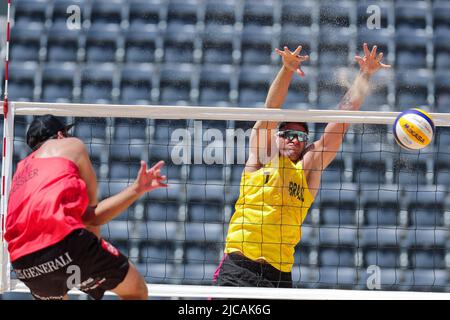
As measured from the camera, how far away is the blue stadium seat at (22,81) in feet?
22.8

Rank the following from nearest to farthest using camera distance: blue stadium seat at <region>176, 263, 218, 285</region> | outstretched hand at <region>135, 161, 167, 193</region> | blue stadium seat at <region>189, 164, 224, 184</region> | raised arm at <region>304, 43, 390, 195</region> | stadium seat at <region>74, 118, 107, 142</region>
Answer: outstretched hand at <region>135, 161, 167, 193</region>
raised arm at <region>304, 43, 390, 195</region>
blue stadium seat at <region>176, 263, 218, 285</region>
blue stadium seat at <region>189, 164, 224, 184</region>
stadium seat at <region>74, 118, 107, 142</region>

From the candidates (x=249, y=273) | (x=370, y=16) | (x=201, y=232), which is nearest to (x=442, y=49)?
(x=370, y=16)

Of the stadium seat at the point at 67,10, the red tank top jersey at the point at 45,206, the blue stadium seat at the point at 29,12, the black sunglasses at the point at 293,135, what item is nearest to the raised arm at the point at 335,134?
the black sunglasses at the point at 293,135

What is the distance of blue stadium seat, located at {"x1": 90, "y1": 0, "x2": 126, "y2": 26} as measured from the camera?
7329mm

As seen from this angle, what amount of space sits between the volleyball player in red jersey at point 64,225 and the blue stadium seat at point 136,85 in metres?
3.46

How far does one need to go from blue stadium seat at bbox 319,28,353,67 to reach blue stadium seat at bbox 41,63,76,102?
2.17 m

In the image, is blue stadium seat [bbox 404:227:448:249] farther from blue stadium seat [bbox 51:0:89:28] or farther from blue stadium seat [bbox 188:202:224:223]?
blue stadium seat [bbox 51:0:89:28]

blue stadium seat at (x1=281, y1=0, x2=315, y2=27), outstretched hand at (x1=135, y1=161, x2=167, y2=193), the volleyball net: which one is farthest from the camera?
blue stadium seat at (x1=281, y1=0, x2=315, y2=27)

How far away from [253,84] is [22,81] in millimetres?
1976

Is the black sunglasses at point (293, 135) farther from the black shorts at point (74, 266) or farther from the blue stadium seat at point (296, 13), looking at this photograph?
the blue stadium seat at point (296, 13)

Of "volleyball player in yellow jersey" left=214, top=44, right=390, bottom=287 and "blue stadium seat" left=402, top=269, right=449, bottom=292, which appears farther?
"blue stadium seat" left=402, top=269, right=449, bottom=292

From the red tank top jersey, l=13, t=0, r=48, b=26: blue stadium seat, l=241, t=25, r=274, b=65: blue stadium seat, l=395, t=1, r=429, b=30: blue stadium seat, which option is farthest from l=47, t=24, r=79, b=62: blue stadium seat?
the red tank top jersey

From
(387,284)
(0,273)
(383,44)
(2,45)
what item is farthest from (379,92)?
(0,273)

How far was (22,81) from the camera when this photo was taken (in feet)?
23.0
